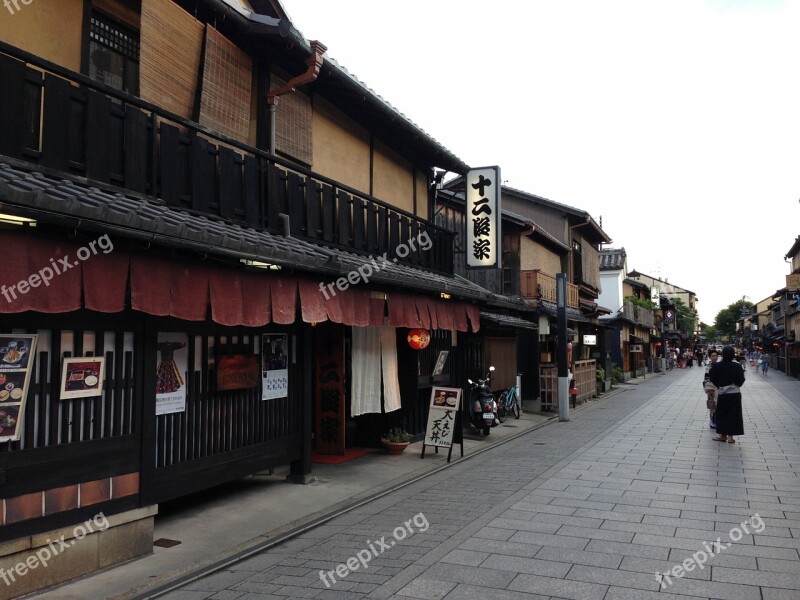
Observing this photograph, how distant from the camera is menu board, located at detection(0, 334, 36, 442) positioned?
18.0ft

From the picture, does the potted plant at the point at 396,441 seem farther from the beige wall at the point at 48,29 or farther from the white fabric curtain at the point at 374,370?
the beige wall at the point at 48,29

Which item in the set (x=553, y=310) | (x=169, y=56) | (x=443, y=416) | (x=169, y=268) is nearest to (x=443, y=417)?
(x=443, y=416)

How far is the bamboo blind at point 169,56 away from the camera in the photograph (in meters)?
8.20

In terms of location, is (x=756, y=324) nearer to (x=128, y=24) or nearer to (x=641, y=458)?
(x=641, y=458)

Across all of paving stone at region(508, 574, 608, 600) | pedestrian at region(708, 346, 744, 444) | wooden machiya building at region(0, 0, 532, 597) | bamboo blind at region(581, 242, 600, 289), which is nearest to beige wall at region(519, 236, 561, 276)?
bamboo blind at region(581, 242, 600, 289)

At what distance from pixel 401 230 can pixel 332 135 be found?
288cm

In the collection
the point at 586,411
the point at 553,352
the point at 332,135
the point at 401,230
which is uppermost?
the point at 332,135

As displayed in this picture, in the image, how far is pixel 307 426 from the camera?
34.4 feet

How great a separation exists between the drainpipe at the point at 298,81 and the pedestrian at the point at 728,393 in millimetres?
11274

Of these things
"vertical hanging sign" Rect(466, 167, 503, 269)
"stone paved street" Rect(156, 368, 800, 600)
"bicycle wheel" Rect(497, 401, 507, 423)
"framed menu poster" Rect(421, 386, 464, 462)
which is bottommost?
"stone paved street" Rect(156, 368, 800, 600)

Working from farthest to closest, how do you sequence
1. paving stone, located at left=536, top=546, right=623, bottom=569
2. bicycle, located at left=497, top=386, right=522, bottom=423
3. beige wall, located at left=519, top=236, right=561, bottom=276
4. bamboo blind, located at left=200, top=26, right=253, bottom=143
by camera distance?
beige wall, located at left=519, top=236, right=561, bottom=276, bicycle, located at left=497, top=386, right=522, bottom=423, bamboo blind, located at left=200, top=26, right=253, bottom=143, paving stone, located at left=536, top=546, right=623, bottom=569

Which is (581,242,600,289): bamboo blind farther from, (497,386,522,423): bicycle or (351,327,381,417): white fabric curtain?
(351,327,381,417): white fabric curtain

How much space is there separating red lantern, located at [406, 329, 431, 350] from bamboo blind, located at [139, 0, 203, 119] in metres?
6.69

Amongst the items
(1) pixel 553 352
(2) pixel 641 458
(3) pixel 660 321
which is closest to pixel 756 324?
(3) pixel 660 321
